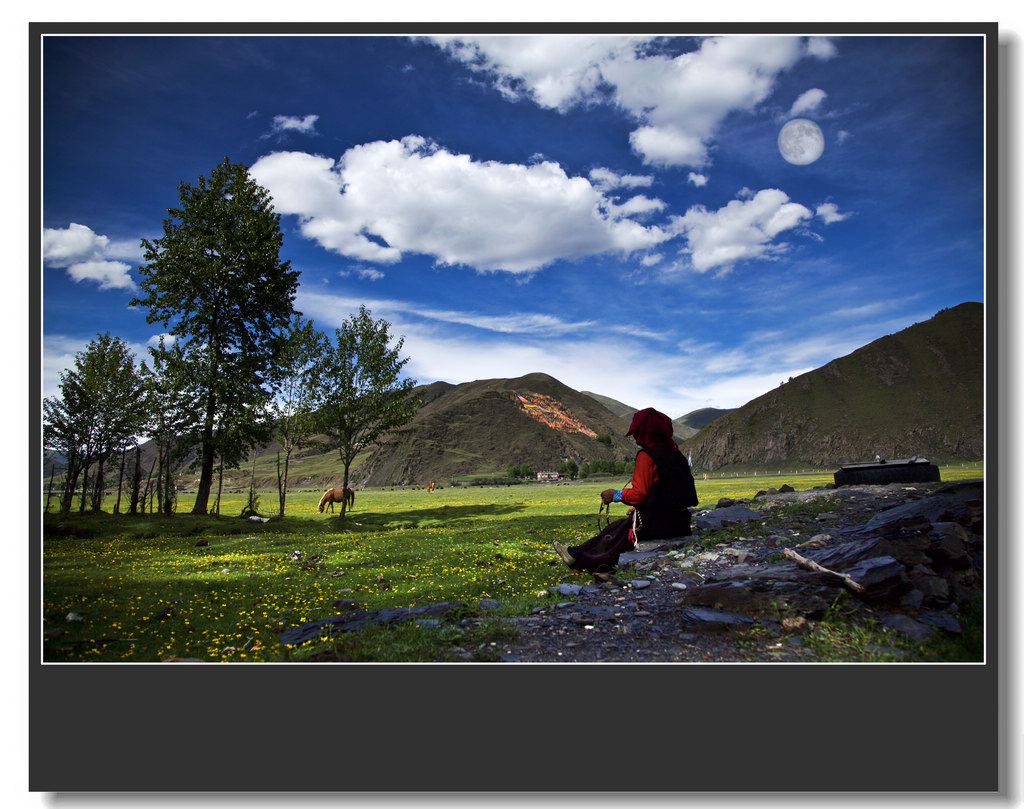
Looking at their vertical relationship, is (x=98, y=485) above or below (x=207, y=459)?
below

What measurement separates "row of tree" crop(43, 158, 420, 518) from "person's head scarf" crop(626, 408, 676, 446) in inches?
243

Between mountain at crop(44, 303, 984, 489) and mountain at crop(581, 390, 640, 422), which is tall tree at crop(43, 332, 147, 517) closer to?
mountain at crop(44, 303, 984, 489)

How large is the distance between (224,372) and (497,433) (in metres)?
19.3

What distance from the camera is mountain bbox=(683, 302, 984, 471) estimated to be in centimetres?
561

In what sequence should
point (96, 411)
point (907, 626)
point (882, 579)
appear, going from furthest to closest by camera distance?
1. point (96, 411)
2. point (882, 579)
3. point (907, 626)

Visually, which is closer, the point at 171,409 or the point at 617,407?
the point at 617,407

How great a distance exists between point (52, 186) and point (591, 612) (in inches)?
313

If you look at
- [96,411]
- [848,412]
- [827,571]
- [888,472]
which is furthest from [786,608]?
[96,411]

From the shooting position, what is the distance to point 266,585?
6477mm

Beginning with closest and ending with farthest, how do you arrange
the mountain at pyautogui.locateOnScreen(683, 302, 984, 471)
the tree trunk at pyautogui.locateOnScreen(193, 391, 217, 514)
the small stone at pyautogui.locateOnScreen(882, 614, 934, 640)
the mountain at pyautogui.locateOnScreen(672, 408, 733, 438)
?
the small stone at pyautogui.locateOnScreen(882, 614, 934, 640), the mountain at pyautogui.locateOnScreen(683, 302, 984, 471), the mountain at pyautogui.locateOnScreen(672, 408, 733, 438), the tree trunk at pyautogui.locateOnScreen(193, 391, 217, 514)

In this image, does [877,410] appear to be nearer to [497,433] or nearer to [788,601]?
[788,601]

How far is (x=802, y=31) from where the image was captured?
5812 millimetres

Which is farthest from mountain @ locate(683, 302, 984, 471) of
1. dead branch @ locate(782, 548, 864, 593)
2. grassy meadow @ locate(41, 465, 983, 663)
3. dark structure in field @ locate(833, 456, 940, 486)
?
dead branch @ locate(782, 548, 864, 593)

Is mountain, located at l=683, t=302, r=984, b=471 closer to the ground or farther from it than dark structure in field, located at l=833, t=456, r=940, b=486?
farther from it
